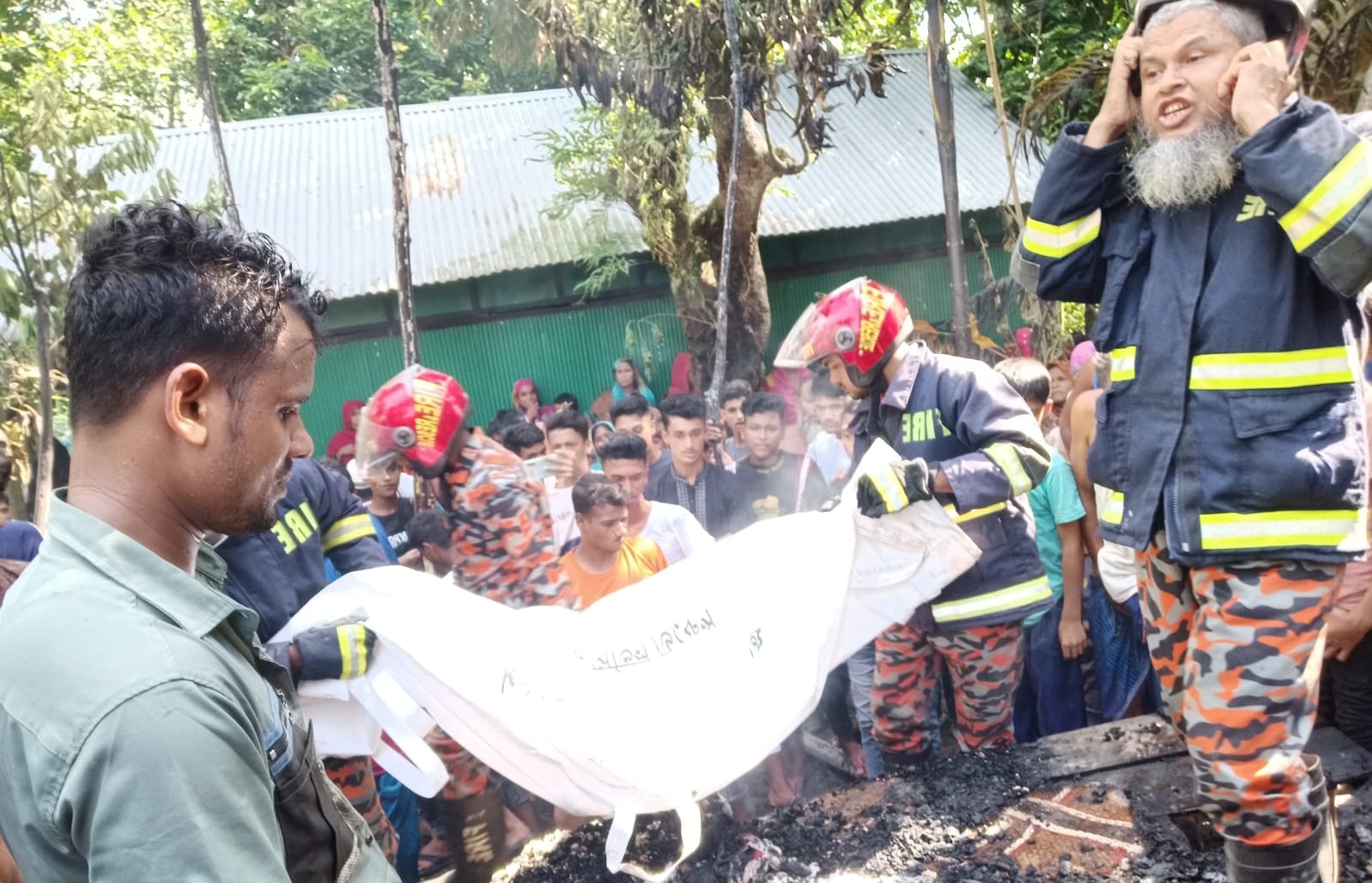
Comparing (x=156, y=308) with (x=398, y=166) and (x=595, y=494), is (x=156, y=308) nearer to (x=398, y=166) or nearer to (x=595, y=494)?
(x=595, y=494)

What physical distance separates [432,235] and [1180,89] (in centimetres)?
1065

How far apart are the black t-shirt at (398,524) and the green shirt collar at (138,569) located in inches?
158

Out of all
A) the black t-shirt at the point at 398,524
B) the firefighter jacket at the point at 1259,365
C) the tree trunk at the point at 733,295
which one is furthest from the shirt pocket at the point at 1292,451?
the tree trunk at the point at 733,295

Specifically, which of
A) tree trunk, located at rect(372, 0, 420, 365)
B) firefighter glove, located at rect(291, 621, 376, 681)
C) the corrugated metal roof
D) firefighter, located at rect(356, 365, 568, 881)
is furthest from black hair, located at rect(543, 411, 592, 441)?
the corrugated metal roof

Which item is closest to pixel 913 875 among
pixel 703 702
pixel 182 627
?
pixel 703 702

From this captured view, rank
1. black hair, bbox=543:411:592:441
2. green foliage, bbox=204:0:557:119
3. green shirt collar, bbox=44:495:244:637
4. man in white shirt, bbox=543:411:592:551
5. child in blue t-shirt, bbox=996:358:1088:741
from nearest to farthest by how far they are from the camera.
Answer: green shirt collar, bbox=44:495:244:637
child in blue t-shirt, bbox=996:358:1088:741
man in white shirt, bbox=543:411:592:551
black hair, bbox=543:411:592:441
green foliage, bbox=204:0:557:119

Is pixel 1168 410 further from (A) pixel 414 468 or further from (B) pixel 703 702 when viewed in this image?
(A) pixel 414 468

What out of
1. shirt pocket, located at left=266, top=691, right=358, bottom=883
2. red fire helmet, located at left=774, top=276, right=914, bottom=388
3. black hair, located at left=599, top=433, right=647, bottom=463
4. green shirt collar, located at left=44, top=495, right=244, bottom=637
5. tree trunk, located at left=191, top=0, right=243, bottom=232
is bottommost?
black hair, located at left=599, top=433, right=647, bottom=463

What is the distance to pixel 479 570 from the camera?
160 inches

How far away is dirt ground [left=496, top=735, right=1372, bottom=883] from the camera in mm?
3043

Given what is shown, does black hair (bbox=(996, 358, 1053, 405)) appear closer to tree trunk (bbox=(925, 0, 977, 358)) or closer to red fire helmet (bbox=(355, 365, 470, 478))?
tree trunk (bbox=(925, 0, 977, 358))

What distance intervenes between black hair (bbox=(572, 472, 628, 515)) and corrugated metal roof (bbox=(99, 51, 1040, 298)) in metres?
7.00

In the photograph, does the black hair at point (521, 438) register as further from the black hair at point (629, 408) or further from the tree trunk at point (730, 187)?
the tree trunk at point (730, 187)

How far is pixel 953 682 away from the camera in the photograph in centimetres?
418
